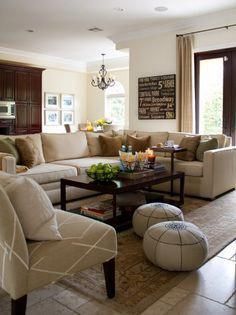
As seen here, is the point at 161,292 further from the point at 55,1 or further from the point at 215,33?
the point at 215,33

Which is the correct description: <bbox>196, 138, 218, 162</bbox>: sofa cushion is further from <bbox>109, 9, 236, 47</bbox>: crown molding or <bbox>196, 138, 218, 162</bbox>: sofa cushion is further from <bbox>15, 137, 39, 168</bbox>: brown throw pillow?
<bbox>15, 137, 39, 168</bbox>: brown throw pillow

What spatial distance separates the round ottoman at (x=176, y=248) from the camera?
2.28 m

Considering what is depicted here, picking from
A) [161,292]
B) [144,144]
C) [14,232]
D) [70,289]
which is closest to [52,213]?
[14,232]

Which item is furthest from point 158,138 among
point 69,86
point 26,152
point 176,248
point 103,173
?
point 69,86

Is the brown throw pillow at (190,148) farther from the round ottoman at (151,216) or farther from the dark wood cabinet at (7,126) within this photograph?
the dark wood cabinet at (7,126)

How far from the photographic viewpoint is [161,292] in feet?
6.82

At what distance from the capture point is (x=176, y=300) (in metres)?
1.98

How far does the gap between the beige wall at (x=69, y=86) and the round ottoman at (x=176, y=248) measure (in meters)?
7.41

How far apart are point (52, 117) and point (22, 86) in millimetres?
1654

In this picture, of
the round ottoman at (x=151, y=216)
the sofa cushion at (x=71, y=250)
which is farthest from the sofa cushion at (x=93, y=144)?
the sofa cushion at (x=71, y=250)

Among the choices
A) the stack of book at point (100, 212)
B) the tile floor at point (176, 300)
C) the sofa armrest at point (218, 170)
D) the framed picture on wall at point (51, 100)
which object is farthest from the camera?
the framed picture on wall at point (51, 100)

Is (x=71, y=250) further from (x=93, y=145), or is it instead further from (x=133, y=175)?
(x=93, y=145)

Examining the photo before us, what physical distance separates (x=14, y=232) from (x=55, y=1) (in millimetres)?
4542

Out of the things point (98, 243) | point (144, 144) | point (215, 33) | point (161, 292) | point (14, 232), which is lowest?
point (161, 292)
